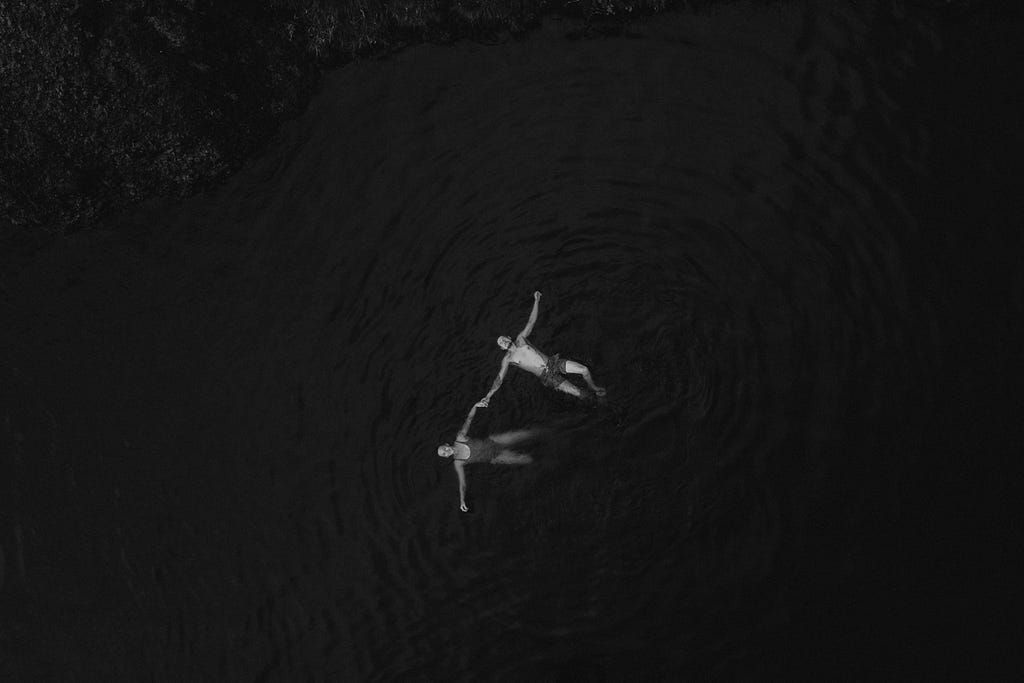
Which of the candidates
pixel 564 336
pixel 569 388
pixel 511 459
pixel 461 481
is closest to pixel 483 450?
pixel 511 459

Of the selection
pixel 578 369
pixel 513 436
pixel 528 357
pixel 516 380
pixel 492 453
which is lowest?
pixel 492 453

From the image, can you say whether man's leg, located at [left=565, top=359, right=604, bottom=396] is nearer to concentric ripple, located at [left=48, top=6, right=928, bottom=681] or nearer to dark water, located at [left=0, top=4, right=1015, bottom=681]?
concentric ripple, located at [left=48, top=6, right=928, bottom=681]

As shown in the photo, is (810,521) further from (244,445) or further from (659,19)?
(244,445)

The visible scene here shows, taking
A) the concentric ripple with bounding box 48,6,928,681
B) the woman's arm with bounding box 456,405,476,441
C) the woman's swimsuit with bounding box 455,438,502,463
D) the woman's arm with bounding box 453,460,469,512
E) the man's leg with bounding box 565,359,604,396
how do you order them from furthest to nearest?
the woman's swimsuit with bounding box 455,438,502,463
the concentric ripple with bounding box 48,6,928,681
the woman's arm with bounding box 453,460,469,512
the woman's arm with bounding box 456,405,476,441
the man's leg with bounding box 565,359,604,396

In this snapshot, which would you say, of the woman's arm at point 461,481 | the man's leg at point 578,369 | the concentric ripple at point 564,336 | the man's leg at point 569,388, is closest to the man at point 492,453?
the woman's arm at point 461,481

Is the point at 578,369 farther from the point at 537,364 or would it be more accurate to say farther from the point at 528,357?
the point at 528,357

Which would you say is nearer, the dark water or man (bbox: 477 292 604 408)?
man (bbox: 477 292 604 408)

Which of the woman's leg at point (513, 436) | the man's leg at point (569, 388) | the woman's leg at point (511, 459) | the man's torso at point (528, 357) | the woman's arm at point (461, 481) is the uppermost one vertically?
the man's torso at point (528, 357)

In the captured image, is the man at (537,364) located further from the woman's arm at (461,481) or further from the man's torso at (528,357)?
the woman's arm at (461,481)

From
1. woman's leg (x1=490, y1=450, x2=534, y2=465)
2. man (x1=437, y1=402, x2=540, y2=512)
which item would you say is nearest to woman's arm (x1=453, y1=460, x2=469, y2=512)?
man (x1=437, y1=402, x2=540, y2=512)
